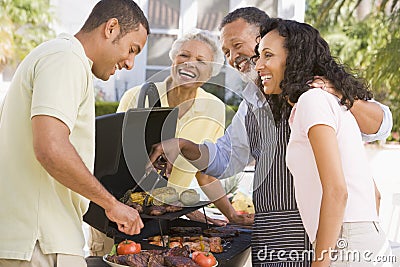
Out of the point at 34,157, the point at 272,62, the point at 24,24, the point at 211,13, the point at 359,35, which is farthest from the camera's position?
the point at 359,35

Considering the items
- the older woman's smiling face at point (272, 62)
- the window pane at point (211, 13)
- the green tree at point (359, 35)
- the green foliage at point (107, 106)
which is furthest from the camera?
the green tree at point (359, 35)

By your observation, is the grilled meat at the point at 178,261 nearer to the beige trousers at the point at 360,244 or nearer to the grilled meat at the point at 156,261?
the grilled meat at the point at 156,261

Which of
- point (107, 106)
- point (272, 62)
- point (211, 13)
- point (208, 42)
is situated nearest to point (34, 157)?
point (272, 62)

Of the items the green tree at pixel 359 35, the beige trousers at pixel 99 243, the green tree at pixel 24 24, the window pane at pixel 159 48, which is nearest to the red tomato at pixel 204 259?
the beige trousers at pixel 99 243

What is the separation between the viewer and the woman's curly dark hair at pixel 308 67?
1828 millimetres

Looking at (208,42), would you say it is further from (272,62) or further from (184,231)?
(184,231)

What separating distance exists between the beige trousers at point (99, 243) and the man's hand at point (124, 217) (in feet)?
3.36

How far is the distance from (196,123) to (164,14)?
3261 mm

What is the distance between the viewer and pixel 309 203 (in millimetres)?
1819

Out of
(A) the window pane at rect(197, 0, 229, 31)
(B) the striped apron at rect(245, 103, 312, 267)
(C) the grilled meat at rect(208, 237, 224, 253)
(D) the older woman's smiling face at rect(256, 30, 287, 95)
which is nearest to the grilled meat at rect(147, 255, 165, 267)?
(C) the grilled meat at rect(208, 237, 224, 253)

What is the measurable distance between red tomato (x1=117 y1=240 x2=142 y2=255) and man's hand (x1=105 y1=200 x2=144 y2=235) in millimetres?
258

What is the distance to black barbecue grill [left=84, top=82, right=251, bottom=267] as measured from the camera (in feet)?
6.71

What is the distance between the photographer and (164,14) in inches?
210

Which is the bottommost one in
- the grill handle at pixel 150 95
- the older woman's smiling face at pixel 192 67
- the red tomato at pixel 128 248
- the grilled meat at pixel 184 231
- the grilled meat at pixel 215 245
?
the grilled meat at pixel 184 231
